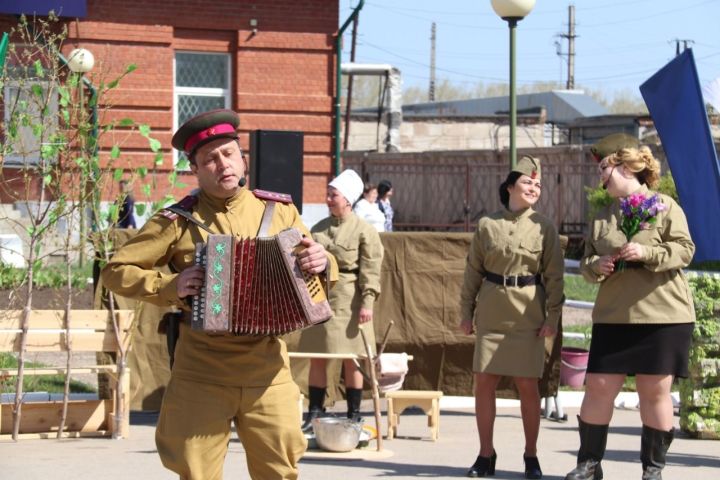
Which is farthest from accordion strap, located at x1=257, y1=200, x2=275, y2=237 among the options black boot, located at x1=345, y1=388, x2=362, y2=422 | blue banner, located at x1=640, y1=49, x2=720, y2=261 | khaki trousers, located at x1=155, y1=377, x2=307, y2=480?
black boot, located at x1=345, y1=388, x2=362, y2=422

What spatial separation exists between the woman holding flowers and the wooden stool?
2.23 metres

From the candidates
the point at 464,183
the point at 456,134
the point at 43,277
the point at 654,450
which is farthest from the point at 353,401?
the point at 456,134

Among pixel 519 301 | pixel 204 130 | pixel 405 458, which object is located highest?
pixel 204 130

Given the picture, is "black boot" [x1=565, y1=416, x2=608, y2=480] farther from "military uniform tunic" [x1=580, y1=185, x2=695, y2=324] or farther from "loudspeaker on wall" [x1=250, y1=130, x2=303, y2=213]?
"loudspeaker on wall" [x1=250, y1=130, x2=303, y2=213]

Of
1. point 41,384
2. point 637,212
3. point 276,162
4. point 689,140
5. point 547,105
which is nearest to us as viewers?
point 637,212

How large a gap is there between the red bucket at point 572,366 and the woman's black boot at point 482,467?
3248 millimetres

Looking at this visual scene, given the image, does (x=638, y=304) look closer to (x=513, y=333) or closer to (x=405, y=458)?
(x=513, y=333)

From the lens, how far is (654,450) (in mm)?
7625

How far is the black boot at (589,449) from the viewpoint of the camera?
25.0ft

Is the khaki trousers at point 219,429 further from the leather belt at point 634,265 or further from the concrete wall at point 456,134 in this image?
the concrete wall at point 456,134

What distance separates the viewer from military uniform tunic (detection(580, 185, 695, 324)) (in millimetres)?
7426

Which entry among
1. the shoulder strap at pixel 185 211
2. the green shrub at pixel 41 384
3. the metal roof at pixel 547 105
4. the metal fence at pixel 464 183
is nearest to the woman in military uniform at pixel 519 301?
the shoulder strap at pixel 185 211

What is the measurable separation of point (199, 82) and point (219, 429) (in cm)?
1797

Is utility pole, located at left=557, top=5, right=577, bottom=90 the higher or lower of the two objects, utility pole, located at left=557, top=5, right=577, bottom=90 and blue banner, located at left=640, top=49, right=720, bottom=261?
the higher
